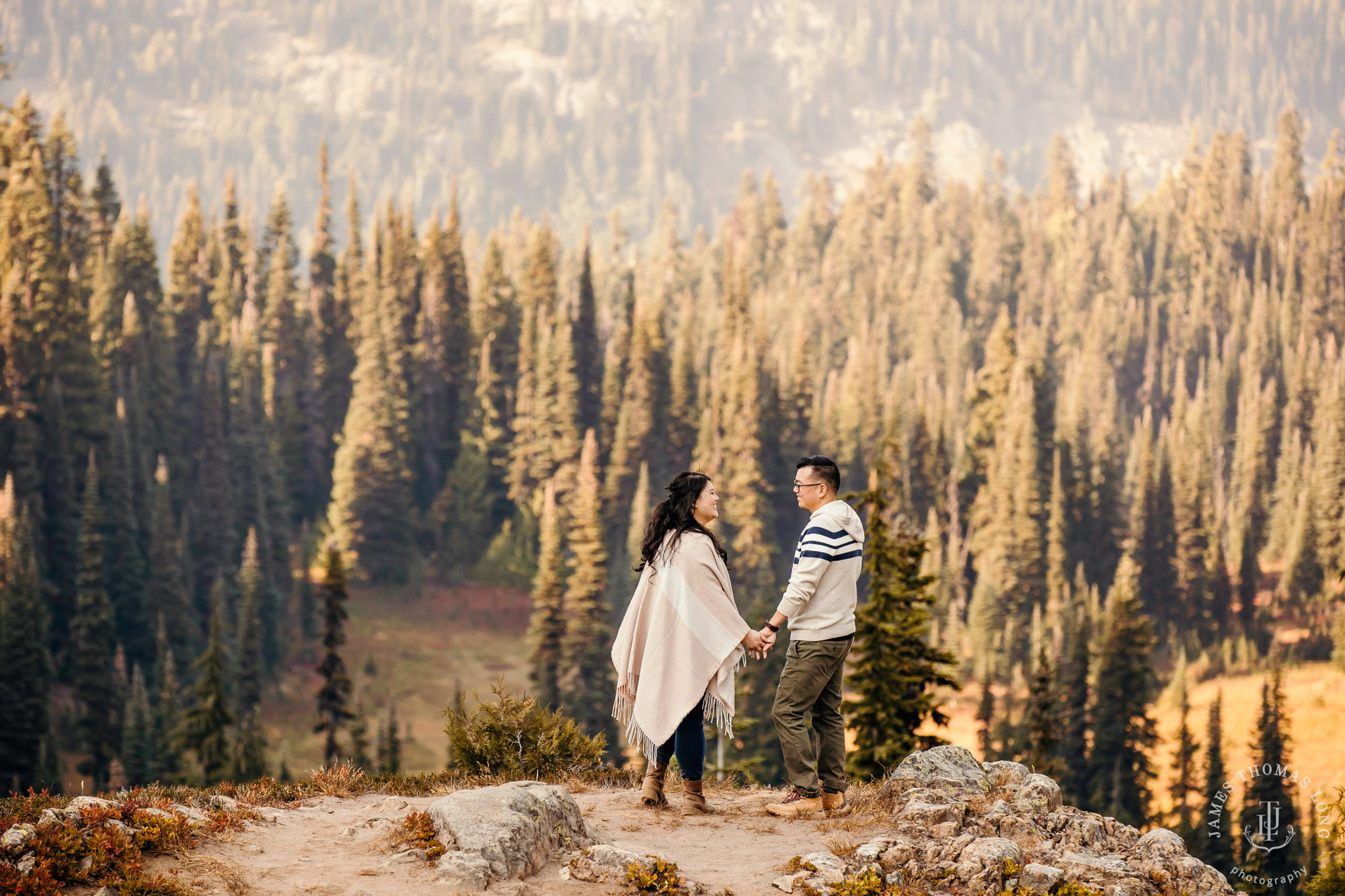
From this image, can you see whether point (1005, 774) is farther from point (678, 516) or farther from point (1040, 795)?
point (678, 516)

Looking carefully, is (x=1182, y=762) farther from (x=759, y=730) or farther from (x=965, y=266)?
(x=965, y=266)

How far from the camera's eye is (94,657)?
167 feet

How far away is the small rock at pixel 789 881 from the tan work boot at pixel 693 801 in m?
1.63

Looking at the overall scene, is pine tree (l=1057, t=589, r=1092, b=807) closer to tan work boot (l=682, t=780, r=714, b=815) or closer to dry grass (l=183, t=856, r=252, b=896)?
tan work boot (l=682, t=780, r=714, b=815)

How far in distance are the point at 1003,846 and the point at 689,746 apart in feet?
8.02

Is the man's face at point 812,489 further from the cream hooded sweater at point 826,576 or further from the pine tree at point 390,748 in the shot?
the pine tree at point 390,748

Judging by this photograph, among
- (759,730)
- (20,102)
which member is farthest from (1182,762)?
(20,102)

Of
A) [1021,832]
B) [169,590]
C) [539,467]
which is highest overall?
[1021,832]

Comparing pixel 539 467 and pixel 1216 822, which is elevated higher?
pixel 539 467

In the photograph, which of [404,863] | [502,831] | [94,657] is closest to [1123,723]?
[94,657]

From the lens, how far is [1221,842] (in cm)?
4325

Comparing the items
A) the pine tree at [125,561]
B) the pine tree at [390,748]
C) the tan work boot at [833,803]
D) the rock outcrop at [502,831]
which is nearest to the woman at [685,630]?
the rock outcrop at [502,831]

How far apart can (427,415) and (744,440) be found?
22.9m

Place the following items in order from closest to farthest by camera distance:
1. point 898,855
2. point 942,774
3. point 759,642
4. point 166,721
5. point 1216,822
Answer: point 898,855 < point 759,642 < point 942,774 < point 1216,822 < point 166,721
